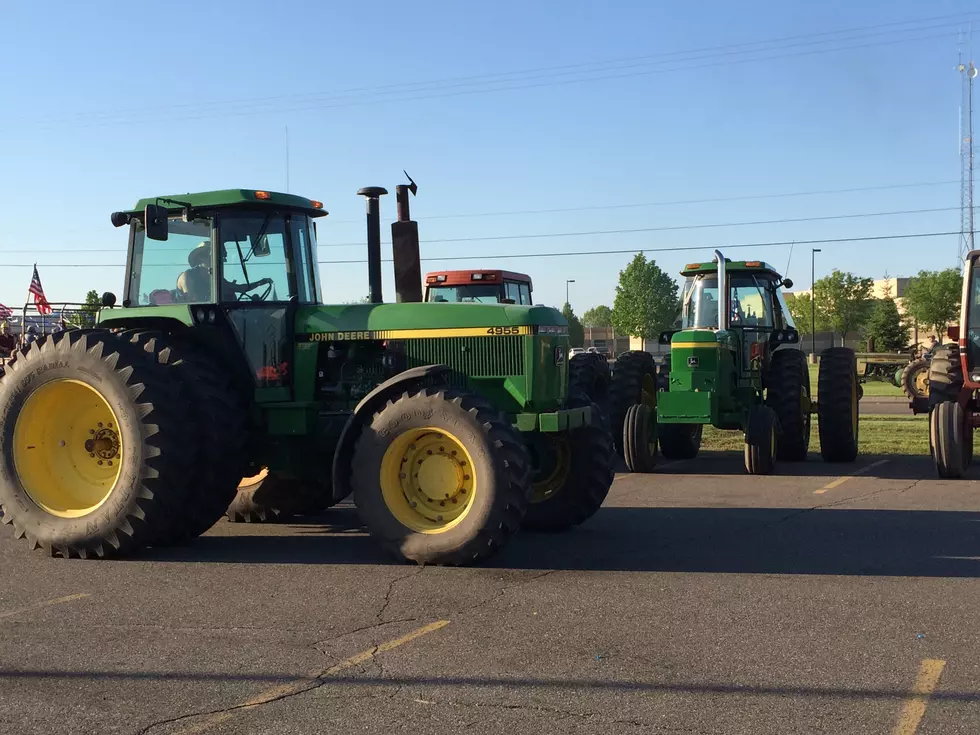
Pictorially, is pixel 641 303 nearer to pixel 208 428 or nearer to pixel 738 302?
pixel 738 302

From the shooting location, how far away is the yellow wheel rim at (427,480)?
24.7ft

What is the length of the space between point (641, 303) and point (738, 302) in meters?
71.3

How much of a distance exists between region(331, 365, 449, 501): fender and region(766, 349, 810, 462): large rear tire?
724 centimetres

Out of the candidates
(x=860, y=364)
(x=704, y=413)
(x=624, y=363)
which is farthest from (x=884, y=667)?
(x=860, y=364)

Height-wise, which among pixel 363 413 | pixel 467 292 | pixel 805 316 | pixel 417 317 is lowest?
pixel 363 413

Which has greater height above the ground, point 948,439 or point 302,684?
point 948,439

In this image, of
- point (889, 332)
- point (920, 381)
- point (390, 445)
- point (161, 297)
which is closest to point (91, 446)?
point (161, 297)

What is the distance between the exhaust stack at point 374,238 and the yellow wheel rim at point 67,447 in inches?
91.6

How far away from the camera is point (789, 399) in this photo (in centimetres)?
1386

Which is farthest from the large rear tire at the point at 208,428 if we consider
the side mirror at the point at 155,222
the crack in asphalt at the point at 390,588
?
the crack in asphalt at the point at 390,588

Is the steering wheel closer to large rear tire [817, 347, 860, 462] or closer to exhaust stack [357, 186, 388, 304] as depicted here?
exhaust stack [357, 186, 388, 304]

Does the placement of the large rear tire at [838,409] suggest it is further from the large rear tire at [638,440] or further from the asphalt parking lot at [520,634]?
the asphalt parking lot at [520,634]

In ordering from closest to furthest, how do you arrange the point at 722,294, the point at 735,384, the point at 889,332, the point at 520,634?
the point at 520,634 < the point at 722,294 < the point at 735,384 < the point at 889,332

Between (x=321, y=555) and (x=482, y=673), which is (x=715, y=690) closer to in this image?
(x=482, y=673)
